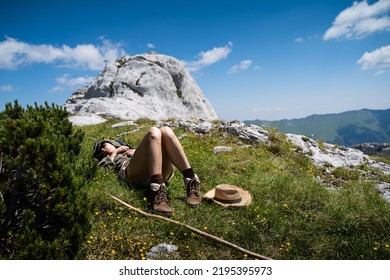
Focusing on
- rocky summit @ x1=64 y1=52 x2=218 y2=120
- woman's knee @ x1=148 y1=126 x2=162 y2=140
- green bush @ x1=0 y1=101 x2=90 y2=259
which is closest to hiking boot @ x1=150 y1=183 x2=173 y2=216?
woman's knee @ x1=148 y1=126 x2=162 y2=140

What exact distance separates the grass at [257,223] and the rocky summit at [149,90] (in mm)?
19469

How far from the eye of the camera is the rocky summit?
28109mm

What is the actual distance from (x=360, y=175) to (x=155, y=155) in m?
7.06

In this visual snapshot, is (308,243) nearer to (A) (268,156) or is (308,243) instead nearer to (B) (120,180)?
(B) (120,180)

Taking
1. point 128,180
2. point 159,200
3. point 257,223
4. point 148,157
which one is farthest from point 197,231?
point 128,180

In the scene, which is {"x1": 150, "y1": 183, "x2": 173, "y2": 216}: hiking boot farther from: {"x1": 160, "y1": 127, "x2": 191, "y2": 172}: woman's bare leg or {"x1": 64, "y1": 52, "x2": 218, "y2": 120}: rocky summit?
{"x1": 64, "y1": 52, "x2": 218, "y2": 120}: rocky summit

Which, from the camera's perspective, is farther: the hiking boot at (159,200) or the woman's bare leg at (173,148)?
the woman's bare leg at (173,148)

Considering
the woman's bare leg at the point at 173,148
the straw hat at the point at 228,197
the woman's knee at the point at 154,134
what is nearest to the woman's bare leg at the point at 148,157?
the woman's knee at the point at 154,134

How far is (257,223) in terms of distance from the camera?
5.28m

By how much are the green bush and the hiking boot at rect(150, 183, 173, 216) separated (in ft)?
5.25

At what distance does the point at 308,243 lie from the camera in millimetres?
4734

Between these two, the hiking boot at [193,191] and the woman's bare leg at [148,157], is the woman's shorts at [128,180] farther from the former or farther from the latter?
the hiking boot at [193,191]

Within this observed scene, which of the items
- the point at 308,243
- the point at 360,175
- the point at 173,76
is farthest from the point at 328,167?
the point at 173,76

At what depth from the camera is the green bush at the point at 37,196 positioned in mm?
3365
